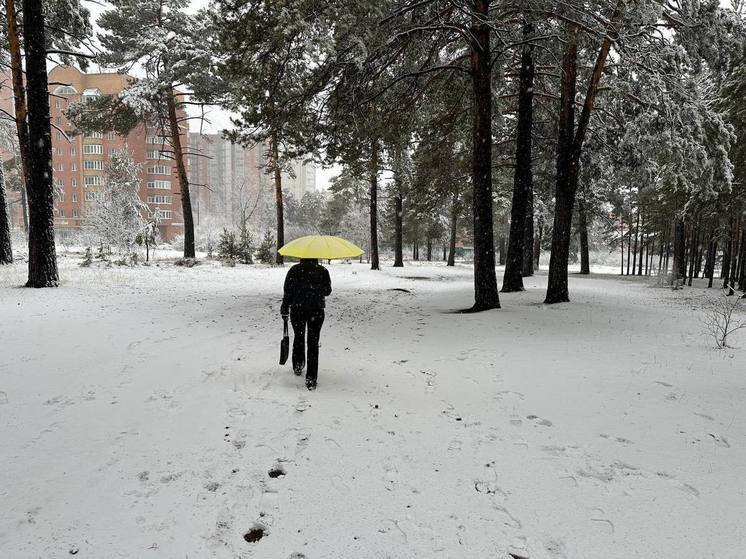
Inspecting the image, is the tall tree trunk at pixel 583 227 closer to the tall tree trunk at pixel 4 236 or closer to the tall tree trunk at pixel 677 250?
the tall tree trunk at pixel 677 250

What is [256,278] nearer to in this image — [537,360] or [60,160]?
[537,360]

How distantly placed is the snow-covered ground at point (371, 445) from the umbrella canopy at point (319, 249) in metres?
1.81

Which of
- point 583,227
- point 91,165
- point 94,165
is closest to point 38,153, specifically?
point 583,227

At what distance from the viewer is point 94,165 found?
60406 millimetres

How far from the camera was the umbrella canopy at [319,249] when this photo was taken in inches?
203

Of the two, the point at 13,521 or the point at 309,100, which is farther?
the point at 309,100

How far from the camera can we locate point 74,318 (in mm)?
7996

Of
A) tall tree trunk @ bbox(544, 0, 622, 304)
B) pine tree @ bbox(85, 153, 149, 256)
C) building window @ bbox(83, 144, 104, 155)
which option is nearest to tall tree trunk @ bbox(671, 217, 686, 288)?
tall tree trunk @ bbox(544, 0, 622, 304)

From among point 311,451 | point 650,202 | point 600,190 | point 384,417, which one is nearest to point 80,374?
point 311,451

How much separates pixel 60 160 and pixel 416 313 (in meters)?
72.1

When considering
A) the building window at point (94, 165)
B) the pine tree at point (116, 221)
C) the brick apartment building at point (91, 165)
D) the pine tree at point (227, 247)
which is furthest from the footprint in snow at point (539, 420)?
the building window at point (94, 165)

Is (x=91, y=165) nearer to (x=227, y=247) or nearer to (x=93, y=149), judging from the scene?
(x=93, y=149)

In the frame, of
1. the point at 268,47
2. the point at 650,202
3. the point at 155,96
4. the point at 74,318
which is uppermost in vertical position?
the point at 155,96

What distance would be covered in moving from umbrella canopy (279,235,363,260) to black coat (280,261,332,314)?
26 centimetres
